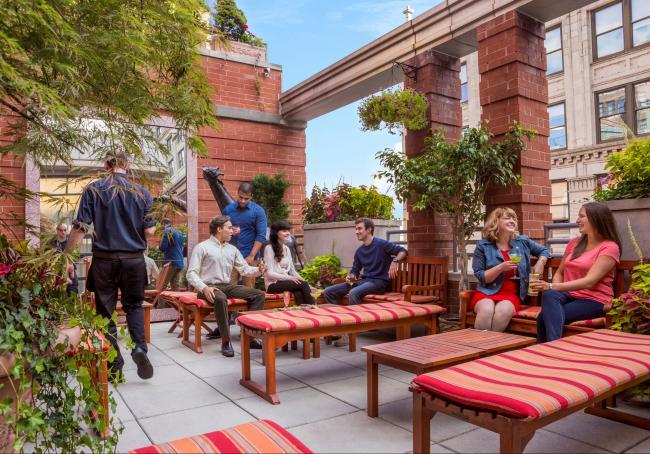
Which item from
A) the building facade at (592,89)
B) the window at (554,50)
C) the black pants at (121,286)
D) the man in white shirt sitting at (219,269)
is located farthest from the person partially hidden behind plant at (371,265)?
the window at (554,50)

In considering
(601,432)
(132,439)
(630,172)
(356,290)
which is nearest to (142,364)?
(132,439)

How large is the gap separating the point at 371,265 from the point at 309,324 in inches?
93.7

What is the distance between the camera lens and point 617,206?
169 inches

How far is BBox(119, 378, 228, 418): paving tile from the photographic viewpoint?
3383 mm

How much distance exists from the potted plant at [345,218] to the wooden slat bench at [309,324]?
131 inches

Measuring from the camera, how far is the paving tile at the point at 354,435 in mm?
2676

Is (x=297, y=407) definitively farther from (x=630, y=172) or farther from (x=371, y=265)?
(x=630, y=172)

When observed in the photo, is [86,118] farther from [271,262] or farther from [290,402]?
[271,262]

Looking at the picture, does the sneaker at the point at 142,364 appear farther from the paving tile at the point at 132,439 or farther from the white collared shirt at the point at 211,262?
the white collared shirt at the point at 211,262

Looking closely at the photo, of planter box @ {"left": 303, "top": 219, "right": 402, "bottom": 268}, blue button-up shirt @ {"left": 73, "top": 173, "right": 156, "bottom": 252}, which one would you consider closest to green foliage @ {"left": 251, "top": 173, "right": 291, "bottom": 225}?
planter box @ {"left": 303, "top": 219, "right": 402, "bottom": 268}

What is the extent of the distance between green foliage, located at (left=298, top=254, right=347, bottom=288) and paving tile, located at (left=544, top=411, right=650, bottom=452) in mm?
4783

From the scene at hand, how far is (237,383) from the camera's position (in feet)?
13.1

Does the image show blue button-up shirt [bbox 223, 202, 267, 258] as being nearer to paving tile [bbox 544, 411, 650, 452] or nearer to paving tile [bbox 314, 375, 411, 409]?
paving tile [bbox 314, 375, 411, 409]

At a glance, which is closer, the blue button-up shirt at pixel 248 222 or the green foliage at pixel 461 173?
the green foliage at pixel 461 173
